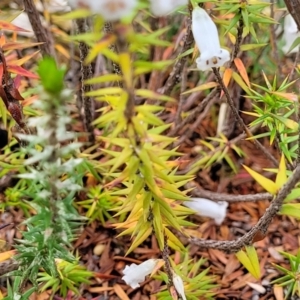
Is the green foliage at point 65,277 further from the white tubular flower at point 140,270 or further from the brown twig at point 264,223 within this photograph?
the brown twig at point 264,223

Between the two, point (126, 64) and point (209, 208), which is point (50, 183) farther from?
point (209, 208)

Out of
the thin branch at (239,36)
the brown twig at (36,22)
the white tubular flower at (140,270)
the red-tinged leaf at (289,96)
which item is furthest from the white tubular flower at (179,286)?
the brown twig at (36,22)

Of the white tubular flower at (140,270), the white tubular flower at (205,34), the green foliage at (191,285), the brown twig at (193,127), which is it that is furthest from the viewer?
the brown twig at (193,127)

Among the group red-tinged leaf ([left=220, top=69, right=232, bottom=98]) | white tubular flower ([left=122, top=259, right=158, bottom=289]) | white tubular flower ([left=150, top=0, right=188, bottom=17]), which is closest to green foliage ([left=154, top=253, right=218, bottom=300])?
white tubular flower ([left=122, top=259, right=158, bottom=289])

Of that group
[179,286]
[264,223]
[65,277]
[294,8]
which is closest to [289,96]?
[294,8]

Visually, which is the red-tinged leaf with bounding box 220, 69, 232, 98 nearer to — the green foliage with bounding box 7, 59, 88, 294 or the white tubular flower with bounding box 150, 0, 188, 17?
the white tubular flower with bounding box 150, 0, 188, 17

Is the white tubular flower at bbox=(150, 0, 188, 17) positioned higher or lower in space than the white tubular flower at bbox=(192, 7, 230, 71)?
higher

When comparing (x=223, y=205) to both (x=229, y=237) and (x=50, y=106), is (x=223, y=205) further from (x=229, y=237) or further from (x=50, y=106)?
(x=50, y=106)
